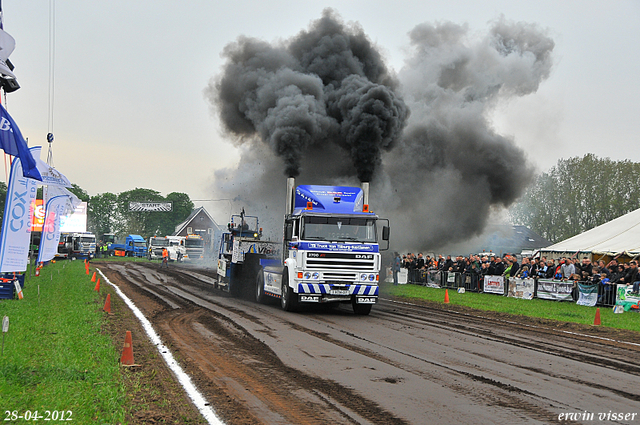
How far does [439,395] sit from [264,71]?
25.8 metres

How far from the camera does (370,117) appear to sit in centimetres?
2548

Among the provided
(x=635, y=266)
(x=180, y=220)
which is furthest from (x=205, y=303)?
(x=180, y=220)

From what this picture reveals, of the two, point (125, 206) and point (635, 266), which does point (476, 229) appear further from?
point (125, 206)

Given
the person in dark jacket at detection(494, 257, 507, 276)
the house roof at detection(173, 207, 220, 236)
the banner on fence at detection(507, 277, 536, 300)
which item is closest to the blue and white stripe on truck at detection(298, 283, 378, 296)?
the banner on fence at detection(507, 277, 536, 300)

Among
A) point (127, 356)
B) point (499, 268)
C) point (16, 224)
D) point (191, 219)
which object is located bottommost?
point (127, 356)

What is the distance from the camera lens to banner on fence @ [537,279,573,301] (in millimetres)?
19828

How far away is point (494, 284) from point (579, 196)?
47.2 meters

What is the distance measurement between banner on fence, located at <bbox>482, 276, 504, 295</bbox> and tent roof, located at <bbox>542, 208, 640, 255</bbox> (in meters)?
5.71

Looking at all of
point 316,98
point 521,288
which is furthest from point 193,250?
point 521,288

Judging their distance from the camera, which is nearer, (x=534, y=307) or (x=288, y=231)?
(x=288, y=231)

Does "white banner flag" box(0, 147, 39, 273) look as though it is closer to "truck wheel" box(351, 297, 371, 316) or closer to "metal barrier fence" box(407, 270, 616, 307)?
"truck wheel" box(351, 297, 371, 316)

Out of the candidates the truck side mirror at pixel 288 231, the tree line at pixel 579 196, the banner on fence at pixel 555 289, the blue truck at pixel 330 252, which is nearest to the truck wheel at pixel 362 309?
the blue truck at pixel 330 252

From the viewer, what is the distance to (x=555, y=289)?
20.3 metres

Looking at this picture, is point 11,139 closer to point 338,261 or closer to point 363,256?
point 338,261
